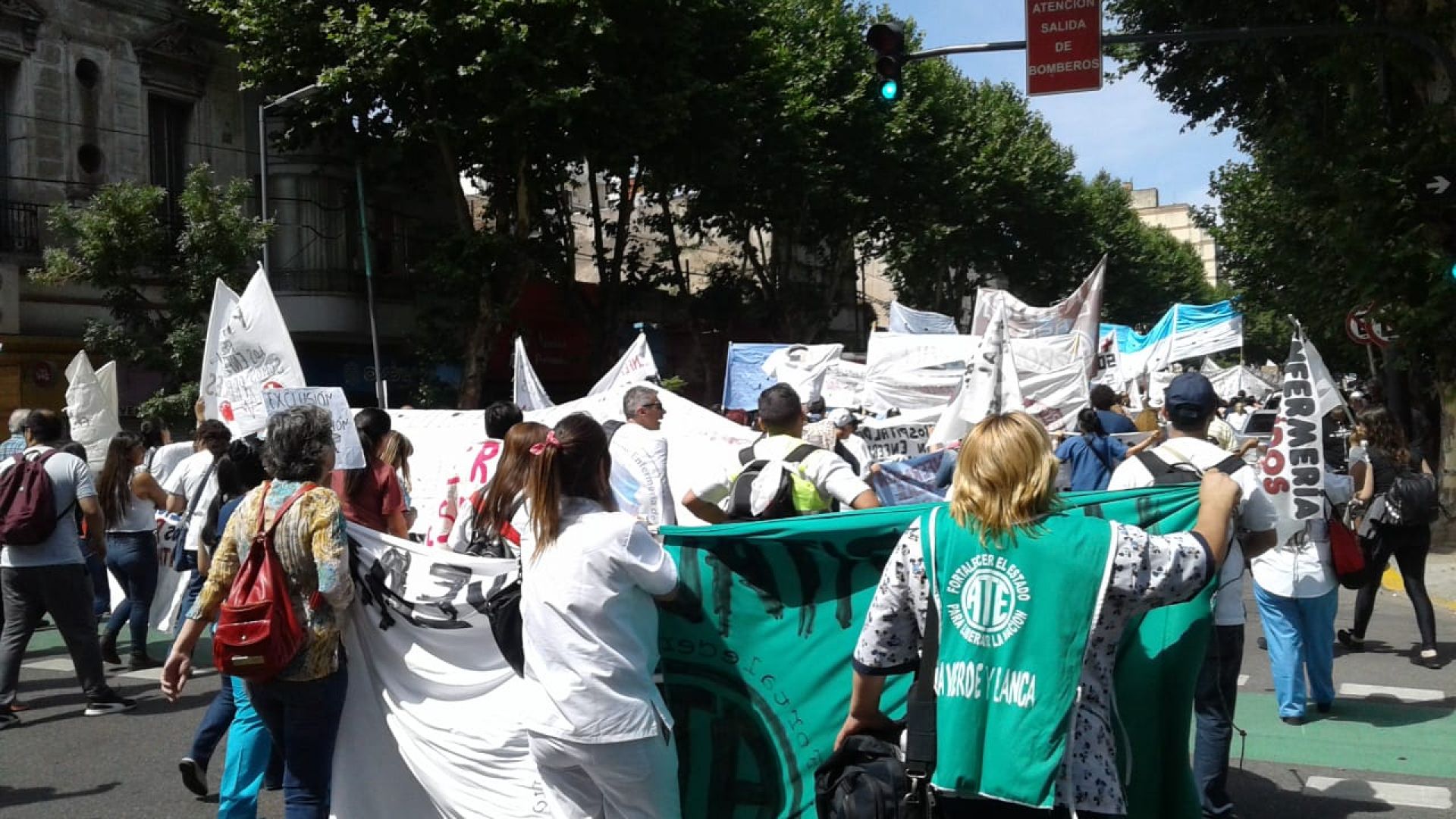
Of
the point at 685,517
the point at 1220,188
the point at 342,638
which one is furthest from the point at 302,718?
the point at 1220,188

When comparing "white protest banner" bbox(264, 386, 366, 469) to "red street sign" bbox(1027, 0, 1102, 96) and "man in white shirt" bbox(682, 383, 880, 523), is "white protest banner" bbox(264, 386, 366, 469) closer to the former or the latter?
"man in white shirt" bbox(682, 383, 880, 523)

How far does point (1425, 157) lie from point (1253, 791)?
1108cm

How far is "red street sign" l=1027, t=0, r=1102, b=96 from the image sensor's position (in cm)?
1191

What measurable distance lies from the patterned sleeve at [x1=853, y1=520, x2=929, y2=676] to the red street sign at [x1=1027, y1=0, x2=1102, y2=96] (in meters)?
9.55

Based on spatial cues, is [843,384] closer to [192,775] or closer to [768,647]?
[192,775]

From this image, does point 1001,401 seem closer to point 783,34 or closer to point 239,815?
point 239,815

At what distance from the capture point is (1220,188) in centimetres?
3256

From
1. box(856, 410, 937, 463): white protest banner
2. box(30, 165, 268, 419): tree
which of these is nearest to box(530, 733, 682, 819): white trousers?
box(856, 410, 937, 463): white protest banner

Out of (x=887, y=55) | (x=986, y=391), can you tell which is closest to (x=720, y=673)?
(x=986, y=391)

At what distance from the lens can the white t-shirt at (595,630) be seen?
3.68 meters

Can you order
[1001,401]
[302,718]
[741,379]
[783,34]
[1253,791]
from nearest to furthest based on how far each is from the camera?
[302,718]
[1253,791]
[1001,401]
[741,379]
[783,34]

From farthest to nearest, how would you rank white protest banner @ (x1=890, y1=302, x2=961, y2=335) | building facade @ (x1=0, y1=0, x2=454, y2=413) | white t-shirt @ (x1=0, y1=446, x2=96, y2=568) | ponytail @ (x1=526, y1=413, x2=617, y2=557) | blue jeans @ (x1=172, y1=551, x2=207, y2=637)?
white protest banner @ (x1=890, y1=302, x2=961, y2=335)
building facade @ (x1=0, y1=0, x2=454, y2=413)
blue jeans @ (x1=172, y1=551, x2=207, y2=637)
white t-shirt @ (x1=0, y1=446, x2=96, y2=568)
ponytail @ (x1=526, y1=413, x2=617, y2=557)

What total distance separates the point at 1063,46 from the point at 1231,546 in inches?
329

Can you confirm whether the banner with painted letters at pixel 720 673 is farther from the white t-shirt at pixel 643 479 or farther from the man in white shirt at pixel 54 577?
the man in white shirt at pixel 54 577
